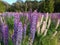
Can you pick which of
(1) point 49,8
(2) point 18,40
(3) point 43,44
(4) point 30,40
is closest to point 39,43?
(3) point 43,44

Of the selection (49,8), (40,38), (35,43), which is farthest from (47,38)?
(49,8)

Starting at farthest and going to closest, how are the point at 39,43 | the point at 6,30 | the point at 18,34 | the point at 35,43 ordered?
1. the point at 39,43
2. the point at 35,43
3. the point at 6,30
4. the point at 18,34

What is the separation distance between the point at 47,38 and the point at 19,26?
8.56ft

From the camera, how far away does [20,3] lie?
190ft

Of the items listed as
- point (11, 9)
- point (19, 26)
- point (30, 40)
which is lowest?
point (11, 9)

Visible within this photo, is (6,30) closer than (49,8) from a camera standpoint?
Yes

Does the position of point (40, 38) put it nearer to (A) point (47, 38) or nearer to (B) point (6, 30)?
(A) point (47, 38)

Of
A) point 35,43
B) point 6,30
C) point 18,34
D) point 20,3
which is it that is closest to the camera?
point 18,34

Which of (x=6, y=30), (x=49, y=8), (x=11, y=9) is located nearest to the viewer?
(x=6, y=30)

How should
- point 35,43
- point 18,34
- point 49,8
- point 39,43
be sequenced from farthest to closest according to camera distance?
point 49,8, point 39,43, point 35,43, point 18,34

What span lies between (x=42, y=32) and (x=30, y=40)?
201cm

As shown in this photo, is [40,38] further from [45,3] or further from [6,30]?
[45,3]

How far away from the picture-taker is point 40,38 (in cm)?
510

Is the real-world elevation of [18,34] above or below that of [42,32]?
above
